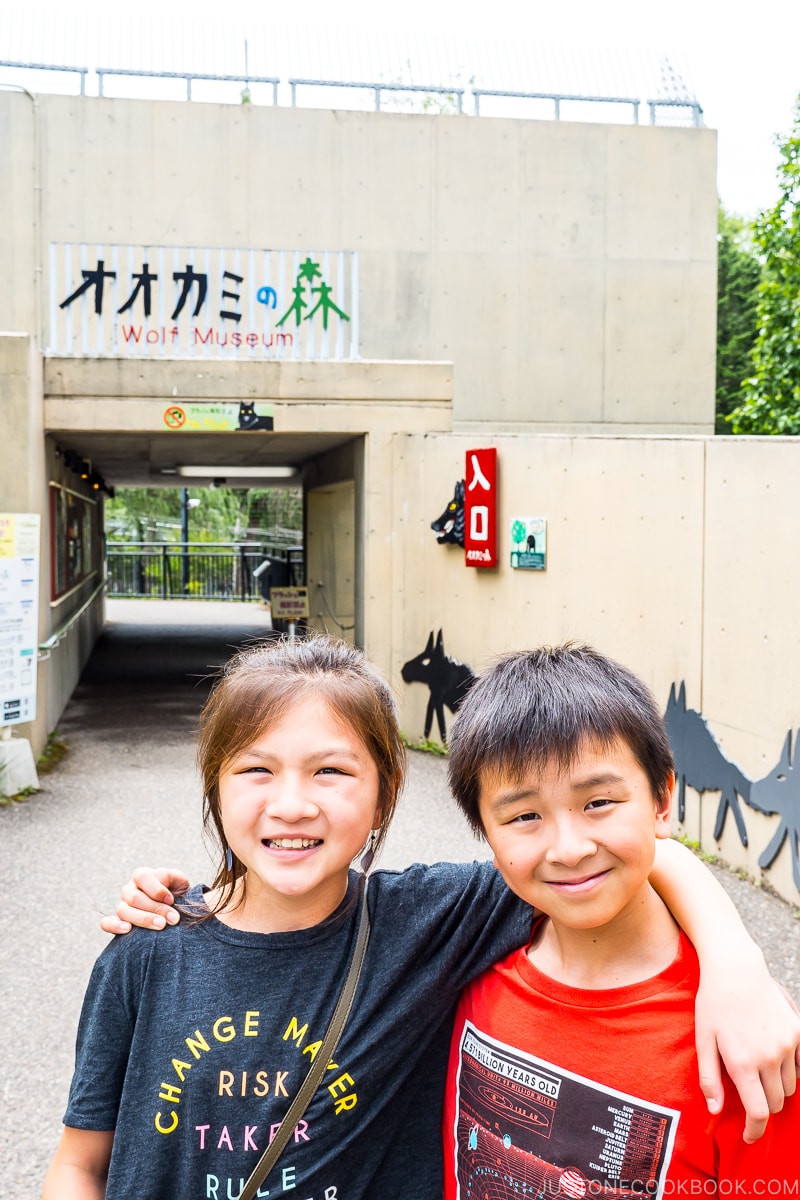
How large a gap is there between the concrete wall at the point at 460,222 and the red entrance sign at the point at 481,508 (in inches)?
249

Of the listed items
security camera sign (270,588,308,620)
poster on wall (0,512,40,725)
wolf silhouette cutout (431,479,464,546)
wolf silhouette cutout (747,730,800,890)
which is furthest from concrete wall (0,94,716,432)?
wolf silhouette cutout (747,730,800,890)

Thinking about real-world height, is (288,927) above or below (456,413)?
below

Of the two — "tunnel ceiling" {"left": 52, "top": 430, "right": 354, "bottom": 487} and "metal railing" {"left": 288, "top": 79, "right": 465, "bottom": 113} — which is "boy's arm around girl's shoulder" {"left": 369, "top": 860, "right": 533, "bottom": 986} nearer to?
"tunnel ceiling" {"left": 52, "top": 430, "right": 354, "bottom": 487}

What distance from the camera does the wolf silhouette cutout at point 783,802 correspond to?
5.66 m

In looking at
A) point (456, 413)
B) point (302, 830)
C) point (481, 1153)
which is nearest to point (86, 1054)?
point (302, 830)

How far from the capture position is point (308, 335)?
10.9 meters

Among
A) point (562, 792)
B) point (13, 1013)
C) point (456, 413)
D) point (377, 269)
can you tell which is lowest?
point (13, 1013)

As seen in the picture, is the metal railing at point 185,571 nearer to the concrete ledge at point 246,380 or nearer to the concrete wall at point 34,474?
the concrete wall at point 34,474

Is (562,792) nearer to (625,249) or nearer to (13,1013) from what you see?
(13,1013)

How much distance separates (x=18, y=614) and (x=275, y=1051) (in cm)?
704

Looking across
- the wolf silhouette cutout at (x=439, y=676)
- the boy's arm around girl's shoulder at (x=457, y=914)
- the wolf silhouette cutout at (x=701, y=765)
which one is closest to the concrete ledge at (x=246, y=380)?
the wolf silhouette cutout at (x=439, y=676)

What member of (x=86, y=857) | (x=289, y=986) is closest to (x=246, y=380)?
(x=86, y=857)

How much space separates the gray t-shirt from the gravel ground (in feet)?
7.13

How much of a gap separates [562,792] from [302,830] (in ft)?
1.20
